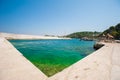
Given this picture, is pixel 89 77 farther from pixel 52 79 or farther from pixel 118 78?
pixel 52 79

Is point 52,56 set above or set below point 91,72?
below

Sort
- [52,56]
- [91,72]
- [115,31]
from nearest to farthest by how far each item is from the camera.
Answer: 1. [91,72]
2. [52,56]
3. [115,31]

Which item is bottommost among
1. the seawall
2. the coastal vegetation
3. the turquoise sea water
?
the turquoise sea water

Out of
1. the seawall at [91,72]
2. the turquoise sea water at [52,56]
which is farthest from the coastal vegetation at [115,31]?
the seawall at [91,72]

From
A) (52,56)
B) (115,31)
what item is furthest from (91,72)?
(115,31)

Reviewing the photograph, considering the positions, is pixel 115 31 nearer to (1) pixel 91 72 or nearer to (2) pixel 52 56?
(2) pixel 52 56

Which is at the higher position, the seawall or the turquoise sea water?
the seawall

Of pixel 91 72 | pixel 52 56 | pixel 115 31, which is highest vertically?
pixel 115 31

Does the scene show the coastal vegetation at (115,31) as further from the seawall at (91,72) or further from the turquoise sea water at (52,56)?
the seawall at (91,72)

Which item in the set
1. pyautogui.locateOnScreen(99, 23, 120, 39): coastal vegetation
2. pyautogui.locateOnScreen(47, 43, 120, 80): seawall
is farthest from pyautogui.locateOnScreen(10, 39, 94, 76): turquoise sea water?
pyautogui.locateOnScreen(99, 23, 120, 39): coastal vegetation

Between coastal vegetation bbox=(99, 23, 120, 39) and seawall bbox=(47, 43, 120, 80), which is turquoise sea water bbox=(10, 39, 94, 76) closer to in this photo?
seawall bbox=(47, 43, 120, 80)

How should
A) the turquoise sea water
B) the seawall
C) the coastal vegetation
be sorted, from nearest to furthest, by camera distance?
the seawall → the turquoise sea water → the coastal vegetation

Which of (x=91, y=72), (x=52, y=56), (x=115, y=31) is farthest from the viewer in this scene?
(x=115, y=31)

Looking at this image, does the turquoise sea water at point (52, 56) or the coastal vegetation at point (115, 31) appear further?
the coastal vegetation at point (115, 31)
